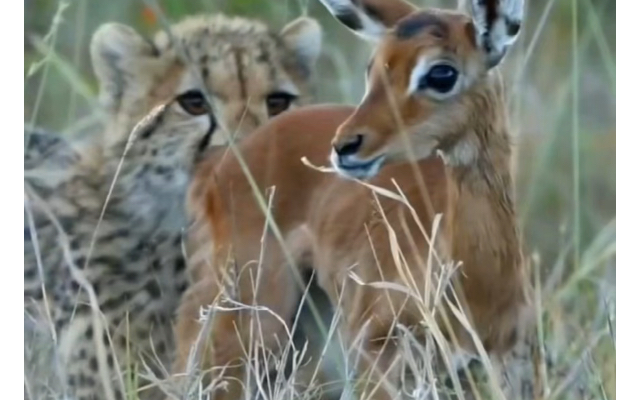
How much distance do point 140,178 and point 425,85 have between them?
521 mm

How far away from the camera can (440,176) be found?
258 centimetres

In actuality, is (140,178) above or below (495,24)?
below

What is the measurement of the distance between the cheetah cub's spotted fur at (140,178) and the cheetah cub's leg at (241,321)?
99mm

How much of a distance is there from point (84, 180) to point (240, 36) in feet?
1.14

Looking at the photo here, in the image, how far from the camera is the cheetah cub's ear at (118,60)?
268 centimetres

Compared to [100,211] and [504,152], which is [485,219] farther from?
[100,211]

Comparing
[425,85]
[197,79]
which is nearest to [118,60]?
[197,79]

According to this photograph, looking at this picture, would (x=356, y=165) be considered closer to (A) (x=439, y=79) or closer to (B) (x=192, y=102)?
(A) (x=439, y=79)

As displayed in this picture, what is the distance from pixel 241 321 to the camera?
263 centimetres

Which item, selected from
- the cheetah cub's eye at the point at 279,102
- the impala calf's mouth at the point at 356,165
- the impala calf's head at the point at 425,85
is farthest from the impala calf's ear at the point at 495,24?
the cheetah cub's eye at the point at 279,102

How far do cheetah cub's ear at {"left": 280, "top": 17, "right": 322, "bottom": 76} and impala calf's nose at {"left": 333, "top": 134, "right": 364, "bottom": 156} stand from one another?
0.21 m

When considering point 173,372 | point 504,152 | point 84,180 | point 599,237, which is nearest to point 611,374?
point 599,237

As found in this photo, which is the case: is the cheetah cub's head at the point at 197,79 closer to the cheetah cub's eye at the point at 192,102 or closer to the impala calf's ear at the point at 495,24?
the cheetah cub's eye at the point at 192,102

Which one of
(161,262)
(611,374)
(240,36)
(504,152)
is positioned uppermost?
(240,36)
